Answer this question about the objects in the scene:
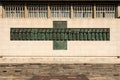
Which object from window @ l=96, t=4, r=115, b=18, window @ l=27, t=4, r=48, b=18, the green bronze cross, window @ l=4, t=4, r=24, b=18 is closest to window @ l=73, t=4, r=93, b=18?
window @ l=96, t=4, r=115, b=18

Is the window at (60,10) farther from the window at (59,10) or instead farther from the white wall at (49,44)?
the white wall at (49,44)

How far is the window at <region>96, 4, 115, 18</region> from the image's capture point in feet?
103

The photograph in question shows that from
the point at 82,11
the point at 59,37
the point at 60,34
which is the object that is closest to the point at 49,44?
the point at 59,37

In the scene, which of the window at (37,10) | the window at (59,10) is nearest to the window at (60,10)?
the window at (59,10)

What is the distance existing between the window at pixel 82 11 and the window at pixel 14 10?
17.3 feet

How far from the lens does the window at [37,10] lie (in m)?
31.0

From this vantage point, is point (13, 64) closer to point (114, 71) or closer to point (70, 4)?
point (114, 71)

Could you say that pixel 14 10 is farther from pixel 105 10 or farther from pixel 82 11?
pixel 105 10

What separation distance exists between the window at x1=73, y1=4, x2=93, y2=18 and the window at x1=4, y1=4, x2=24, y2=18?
528cm

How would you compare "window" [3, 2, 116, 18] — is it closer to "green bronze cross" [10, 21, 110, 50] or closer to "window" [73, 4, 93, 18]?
"window" [73, 4, 93, 18]

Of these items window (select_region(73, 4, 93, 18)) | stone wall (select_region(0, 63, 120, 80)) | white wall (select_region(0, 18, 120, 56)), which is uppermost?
window (select_region(73, 4, 93, 18))

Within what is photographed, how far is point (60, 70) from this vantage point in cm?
1920

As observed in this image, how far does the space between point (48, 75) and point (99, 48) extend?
9.79 meters

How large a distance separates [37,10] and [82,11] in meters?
4.42
